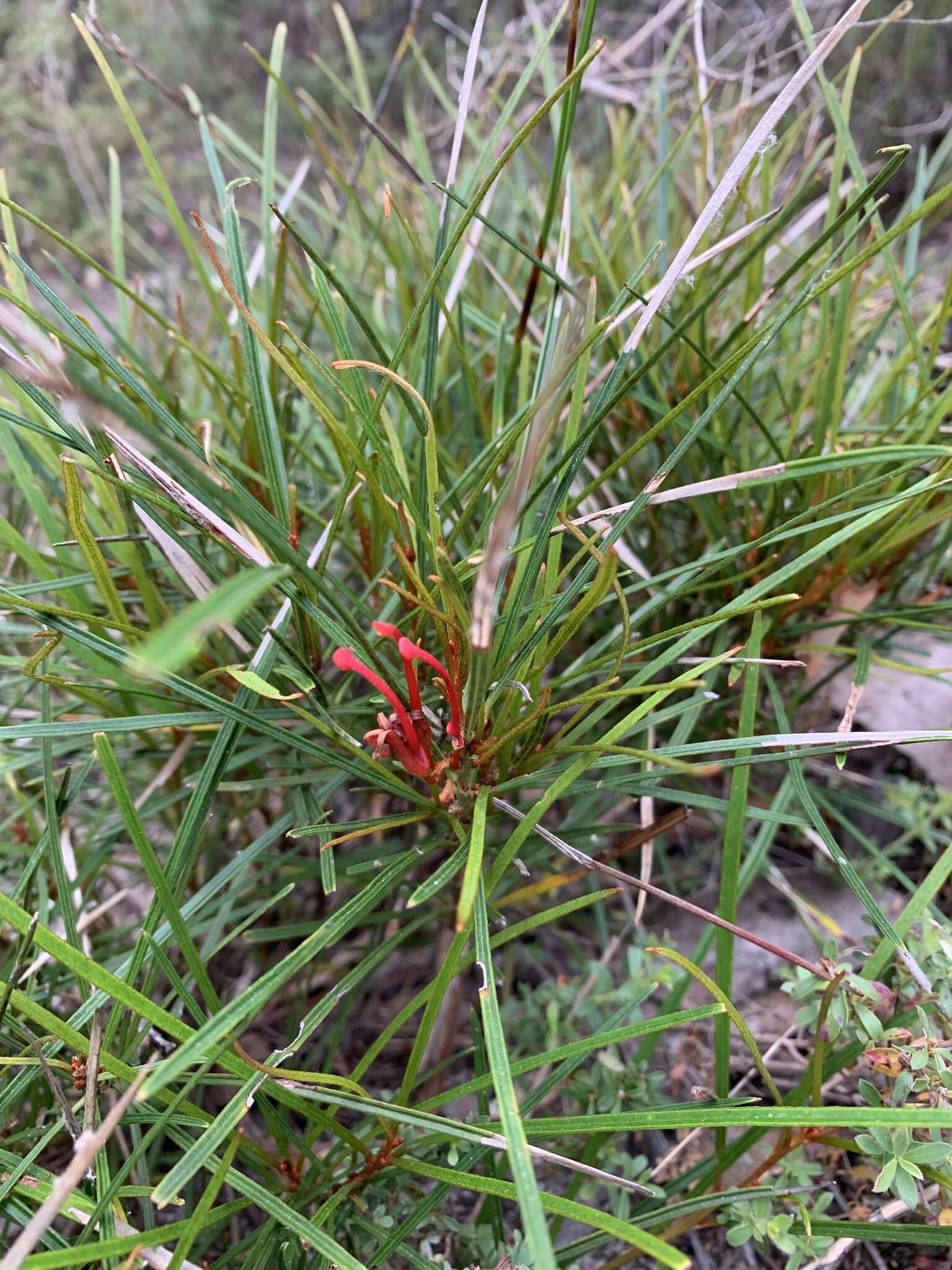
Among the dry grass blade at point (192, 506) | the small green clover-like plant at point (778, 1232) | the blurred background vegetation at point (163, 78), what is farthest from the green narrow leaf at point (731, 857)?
the blurred background vegetation at point (163, 78)

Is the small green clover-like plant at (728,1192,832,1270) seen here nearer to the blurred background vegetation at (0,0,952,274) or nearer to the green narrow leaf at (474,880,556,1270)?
the green narrow leaf at (474,880,556,1270)

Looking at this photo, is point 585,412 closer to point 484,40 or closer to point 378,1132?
point 378,1132

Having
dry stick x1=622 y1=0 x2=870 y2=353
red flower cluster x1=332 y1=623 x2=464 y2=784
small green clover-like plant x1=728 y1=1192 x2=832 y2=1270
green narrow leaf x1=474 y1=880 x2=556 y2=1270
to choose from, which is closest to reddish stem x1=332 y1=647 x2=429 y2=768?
red flower cluster x1=332 y1=623 x2=464 y2=784

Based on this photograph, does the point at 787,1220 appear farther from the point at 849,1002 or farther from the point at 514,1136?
the point at 514,1136

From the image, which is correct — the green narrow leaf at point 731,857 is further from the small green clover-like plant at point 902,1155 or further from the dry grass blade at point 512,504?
the dry grass blade at point 512,504

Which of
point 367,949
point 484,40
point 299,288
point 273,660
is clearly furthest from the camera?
point 484,40

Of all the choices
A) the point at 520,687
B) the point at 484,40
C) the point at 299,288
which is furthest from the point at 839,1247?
the point at 484,40
